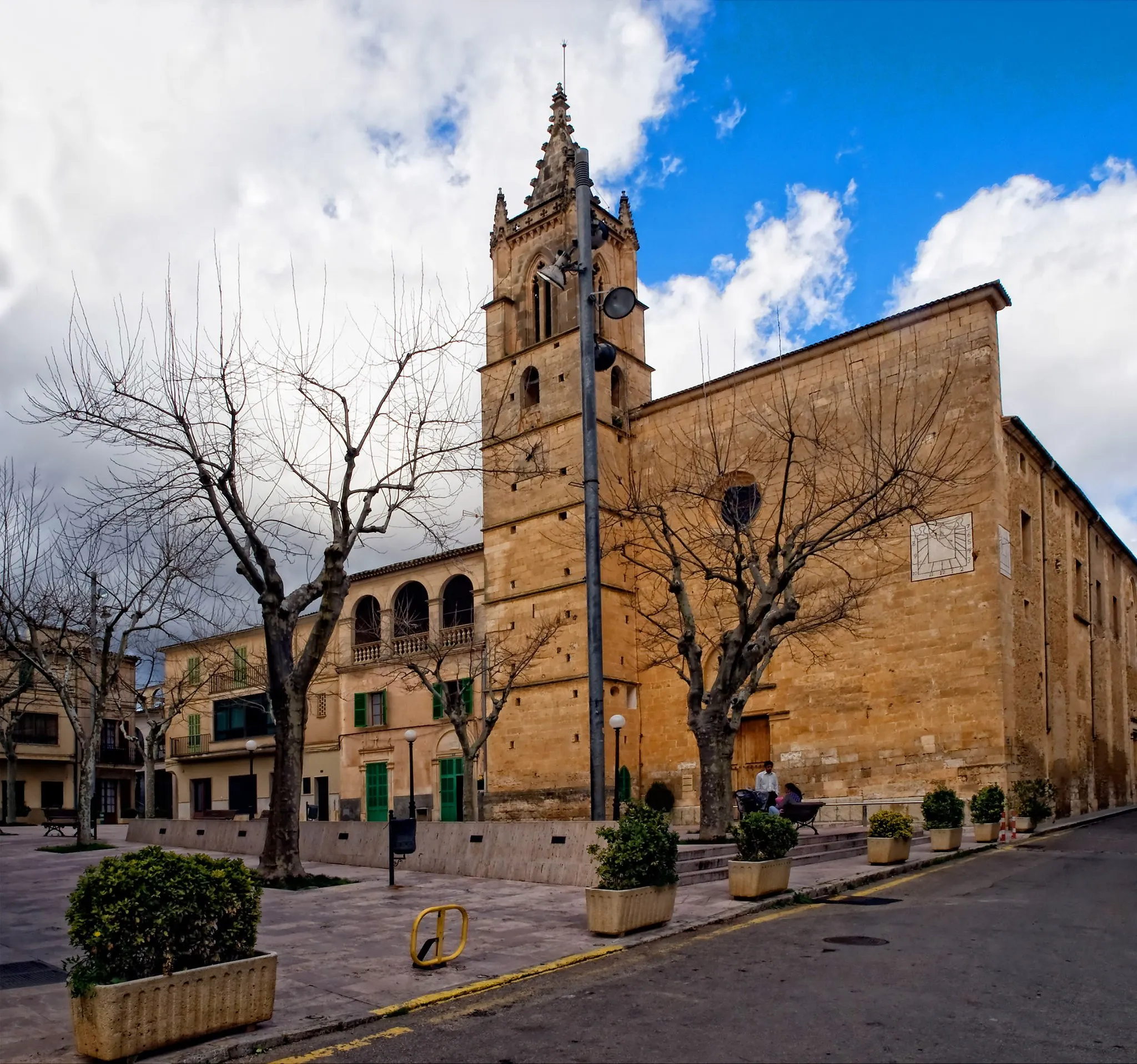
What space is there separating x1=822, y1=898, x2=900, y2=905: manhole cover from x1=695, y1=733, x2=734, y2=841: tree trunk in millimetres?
5247

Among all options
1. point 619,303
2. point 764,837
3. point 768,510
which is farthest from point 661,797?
point 619,303

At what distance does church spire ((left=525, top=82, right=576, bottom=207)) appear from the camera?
36.0m

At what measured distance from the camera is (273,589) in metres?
14.5

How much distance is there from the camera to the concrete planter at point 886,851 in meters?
15.4

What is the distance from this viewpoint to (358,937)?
32.6ft

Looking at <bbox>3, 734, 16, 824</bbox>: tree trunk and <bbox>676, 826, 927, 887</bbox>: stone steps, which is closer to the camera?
<bbox>676, 826, 927, 887</bbox>: stone steps

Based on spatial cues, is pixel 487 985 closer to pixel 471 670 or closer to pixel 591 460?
pixel 591 460

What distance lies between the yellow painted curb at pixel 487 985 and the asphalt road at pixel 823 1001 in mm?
111

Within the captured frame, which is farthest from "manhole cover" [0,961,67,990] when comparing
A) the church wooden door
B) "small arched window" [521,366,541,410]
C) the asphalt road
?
"small arched window" [521,366,541,410]

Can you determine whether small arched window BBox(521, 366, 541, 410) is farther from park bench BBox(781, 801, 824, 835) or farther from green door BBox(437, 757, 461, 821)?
park bench BBox(781, 801, 824, 835)

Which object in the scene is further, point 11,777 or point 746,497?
point 11,777

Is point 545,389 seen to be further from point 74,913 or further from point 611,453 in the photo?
point 74,913

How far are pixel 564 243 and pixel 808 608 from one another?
1488 cm

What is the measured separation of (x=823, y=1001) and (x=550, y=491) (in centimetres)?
2529
